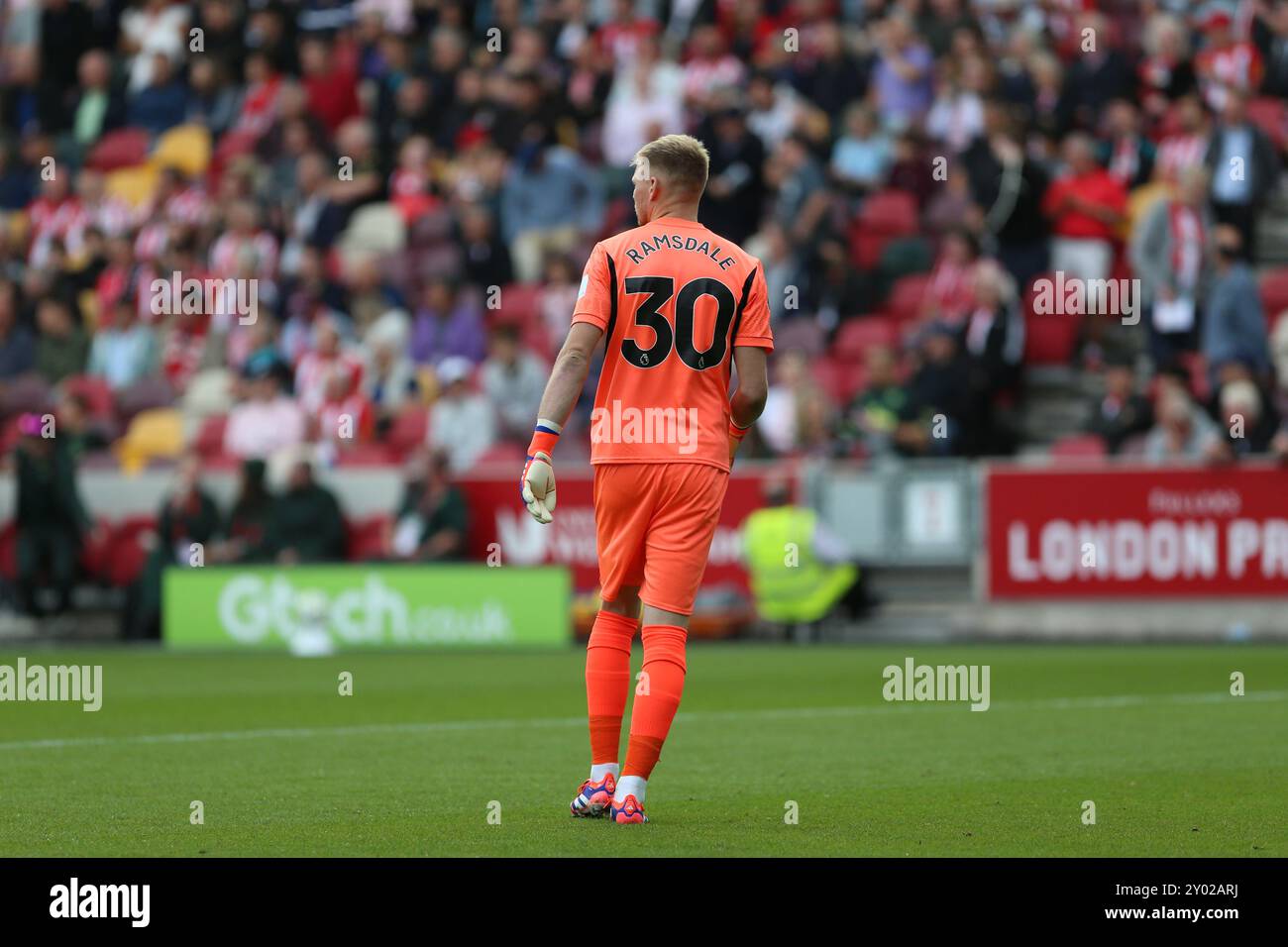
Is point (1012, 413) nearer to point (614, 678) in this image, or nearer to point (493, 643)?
point (493, 643)

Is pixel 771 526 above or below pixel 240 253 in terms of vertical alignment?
below

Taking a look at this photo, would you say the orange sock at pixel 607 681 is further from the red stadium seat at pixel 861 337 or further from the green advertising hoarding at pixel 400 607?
the red stadium seat at pixel 861 337

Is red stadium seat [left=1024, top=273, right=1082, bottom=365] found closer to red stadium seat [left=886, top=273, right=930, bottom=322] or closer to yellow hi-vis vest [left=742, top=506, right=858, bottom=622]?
red stadium seat [left=886, top=273, right=930, bottom=322]

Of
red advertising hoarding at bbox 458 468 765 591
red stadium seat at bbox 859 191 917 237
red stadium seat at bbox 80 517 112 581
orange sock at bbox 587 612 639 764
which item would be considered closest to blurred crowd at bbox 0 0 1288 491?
red stadium seat at bbox 859 191 917 237

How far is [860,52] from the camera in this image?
23141 millimetres

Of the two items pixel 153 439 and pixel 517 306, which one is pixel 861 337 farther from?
pixel 153 439

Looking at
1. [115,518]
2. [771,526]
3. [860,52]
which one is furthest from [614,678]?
[860,52]

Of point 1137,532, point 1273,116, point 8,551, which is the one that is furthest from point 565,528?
point 1273,116

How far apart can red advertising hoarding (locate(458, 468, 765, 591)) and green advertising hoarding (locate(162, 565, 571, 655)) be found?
71 centimetres

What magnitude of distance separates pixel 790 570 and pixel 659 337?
36.5ft

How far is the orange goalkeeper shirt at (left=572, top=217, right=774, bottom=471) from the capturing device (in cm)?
758

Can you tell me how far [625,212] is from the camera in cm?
2277

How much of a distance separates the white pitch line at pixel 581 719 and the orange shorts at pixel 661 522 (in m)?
3.75
